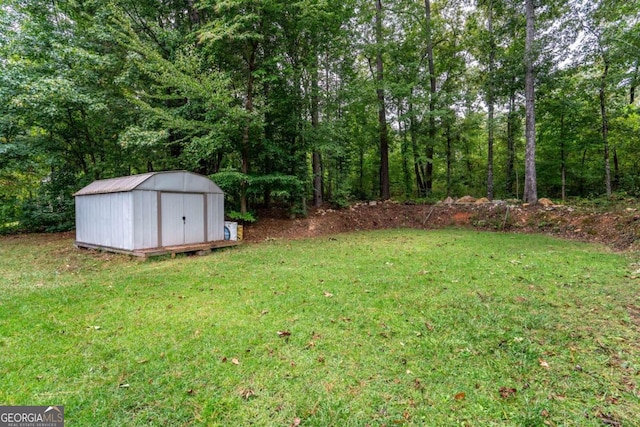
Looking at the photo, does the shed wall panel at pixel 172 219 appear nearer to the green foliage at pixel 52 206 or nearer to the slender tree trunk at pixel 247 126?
the slender tree trunk at pixel 247 126

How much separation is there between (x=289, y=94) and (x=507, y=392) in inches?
419

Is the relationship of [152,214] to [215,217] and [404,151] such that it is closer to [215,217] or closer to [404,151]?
[215,217]

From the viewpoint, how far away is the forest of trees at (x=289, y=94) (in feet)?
30.5

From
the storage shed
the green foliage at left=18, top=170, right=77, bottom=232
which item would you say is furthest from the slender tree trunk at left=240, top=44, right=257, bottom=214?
the green foliage at left=18, top=170, right=77, bottom=232

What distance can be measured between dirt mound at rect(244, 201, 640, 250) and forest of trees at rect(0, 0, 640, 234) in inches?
38.1

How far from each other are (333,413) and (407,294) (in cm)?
236

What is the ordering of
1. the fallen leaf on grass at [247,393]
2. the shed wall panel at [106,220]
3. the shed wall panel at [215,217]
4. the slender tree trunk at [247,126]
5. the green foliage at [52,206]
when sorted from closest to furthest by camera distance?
the fallen leaf on grass at [247,393] → the shed wall panel at [106,220] → the shed wall panel at [215,217] → the slender tree trunk at [247,126] → the green foliage at [52,206]

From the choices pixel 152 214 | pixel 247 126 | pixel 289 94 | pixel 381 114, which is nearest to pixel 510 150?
pixel 381 114

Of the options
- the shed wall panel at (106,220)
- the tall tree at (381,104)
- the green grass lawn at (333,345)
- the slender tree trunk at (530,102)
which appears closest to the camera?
the green grass lawn at (333,345)

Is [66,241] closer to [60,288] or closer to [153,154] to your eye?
[153,154]

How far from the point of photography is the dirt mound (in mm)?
7816

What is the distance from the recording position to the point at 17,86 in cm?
886

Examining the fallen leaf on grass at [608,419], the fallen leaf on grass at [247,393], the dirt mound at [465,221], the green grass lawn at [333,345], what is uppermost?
the dirt mound at [465,221]

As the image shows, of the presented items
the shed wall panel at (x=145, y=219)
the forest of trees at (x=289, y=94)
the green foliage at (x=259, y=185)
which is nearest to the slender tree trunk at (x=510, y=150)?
the forest of trees at (x=289, y=94)
